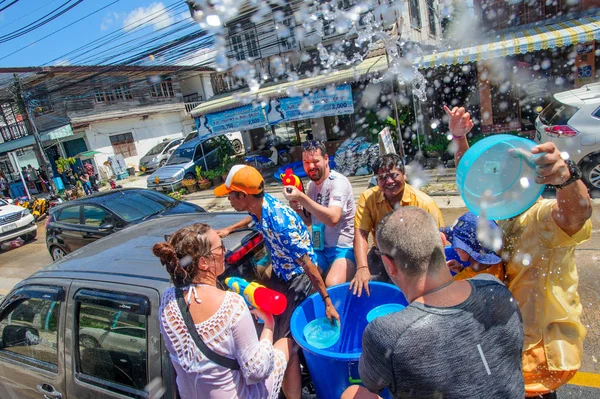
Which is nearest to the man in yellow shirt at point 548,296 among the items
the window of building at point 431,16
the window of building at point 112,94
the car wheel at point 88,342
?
the car wheel at point 88,342

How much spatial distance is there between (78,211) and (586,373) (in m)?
8.35

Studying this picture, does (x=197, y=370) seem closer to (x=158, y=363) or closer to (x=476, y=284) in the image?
(x=158, y=363)

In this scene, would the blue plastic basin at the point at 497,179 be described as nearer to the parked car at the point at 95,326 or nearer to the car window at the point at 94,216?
Result: the parked car at the point at 95,326

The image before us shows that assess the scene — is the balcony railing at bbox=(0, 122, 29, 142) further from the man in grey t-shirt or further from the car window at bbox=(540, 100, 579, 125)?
the man in grey t-shirt

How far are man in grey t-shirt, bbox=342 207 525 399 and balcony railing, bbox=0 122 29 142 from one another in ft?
106

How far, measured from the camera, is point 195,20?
320 inches

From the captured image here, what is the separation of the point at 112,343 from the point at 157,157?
72.4 feet

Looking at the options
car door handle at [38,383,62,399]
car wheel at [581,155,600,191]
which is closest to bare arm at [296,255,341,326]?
car door handle at [38,383,62,399]

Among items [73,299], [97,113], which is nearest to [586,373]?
[73,299]

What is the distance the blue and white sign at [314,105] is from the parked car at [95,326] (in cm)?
916

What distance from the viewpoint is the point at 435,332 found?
126 cm

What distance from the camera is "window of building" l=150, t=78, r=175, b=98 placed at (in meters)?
26.5

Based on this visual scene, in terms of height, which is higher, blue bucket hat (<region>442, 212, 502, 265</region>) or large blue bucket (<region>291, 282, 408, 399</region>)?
blue bucket hat (<region>442, 212, 502, 265</region>)

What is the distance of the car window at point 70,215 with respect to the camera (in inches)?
295
